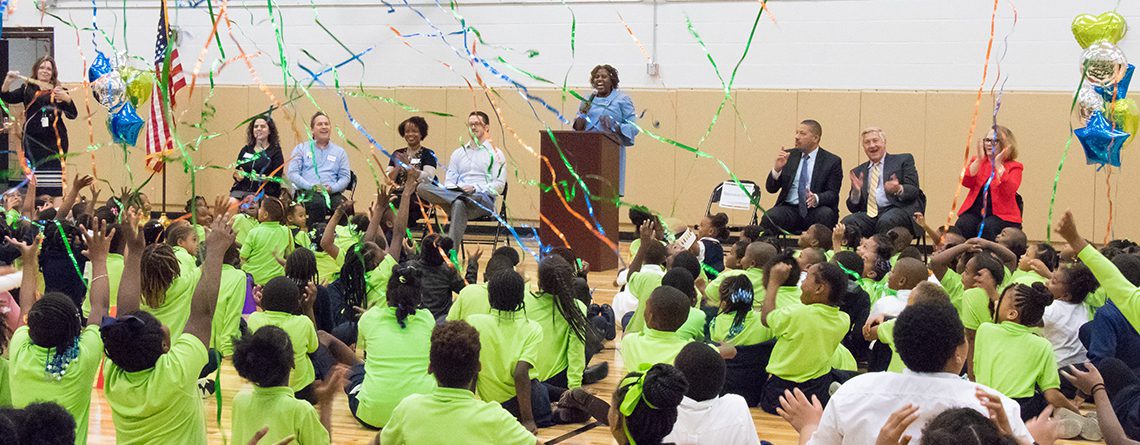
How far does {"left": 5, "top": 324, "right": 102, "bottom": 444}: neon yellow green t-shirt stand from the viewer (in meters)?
2.96

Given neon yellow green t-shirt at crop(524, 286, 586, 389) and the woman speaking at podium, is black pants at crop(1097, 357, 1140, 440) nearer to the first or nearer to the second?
neon yellow green t-shirt at crop(524, 286, 586, 389)

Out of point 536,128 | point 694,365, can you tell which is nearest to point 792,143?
point 536,128

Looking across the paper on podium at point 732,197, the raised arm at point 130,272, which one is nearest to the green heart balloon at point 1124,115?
the paper on podium at point 732,197

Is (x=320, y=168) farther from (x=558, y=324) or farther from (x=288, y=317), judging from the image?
(x=288, y=317)

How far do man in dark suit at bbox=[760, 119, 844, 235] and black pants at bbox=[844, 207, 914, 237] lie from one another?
0.92 feet

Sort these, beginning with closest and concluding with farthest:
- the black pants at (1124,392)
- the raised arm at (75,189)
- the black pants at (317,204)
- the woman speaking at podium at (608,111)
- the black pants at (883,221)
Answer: the black pants at (1124,392) → the raised arm at (75,189) → the black pants at (883,221) → the woman speaking at podium at (608,111) → the black pants at (317,204)

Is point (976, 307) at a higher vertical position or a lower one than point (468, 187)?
lower

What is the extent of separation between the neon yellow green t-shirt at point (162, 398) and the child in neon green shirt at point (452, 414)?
0.55m

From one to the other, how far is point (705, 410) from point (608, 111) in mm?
5213

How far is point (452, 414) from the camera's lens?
8.72ft

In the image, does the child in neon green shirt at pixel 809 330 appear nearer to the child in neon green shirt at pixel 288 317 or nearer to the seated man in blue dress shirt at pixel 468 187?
the child in neon green shirt at pixel 288 317

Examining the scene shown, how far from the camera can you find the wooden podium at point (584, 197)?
24.5 feet

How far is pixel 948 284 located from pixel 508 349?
2.05 m

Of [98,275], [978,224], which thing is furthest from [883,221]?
[98,275]
